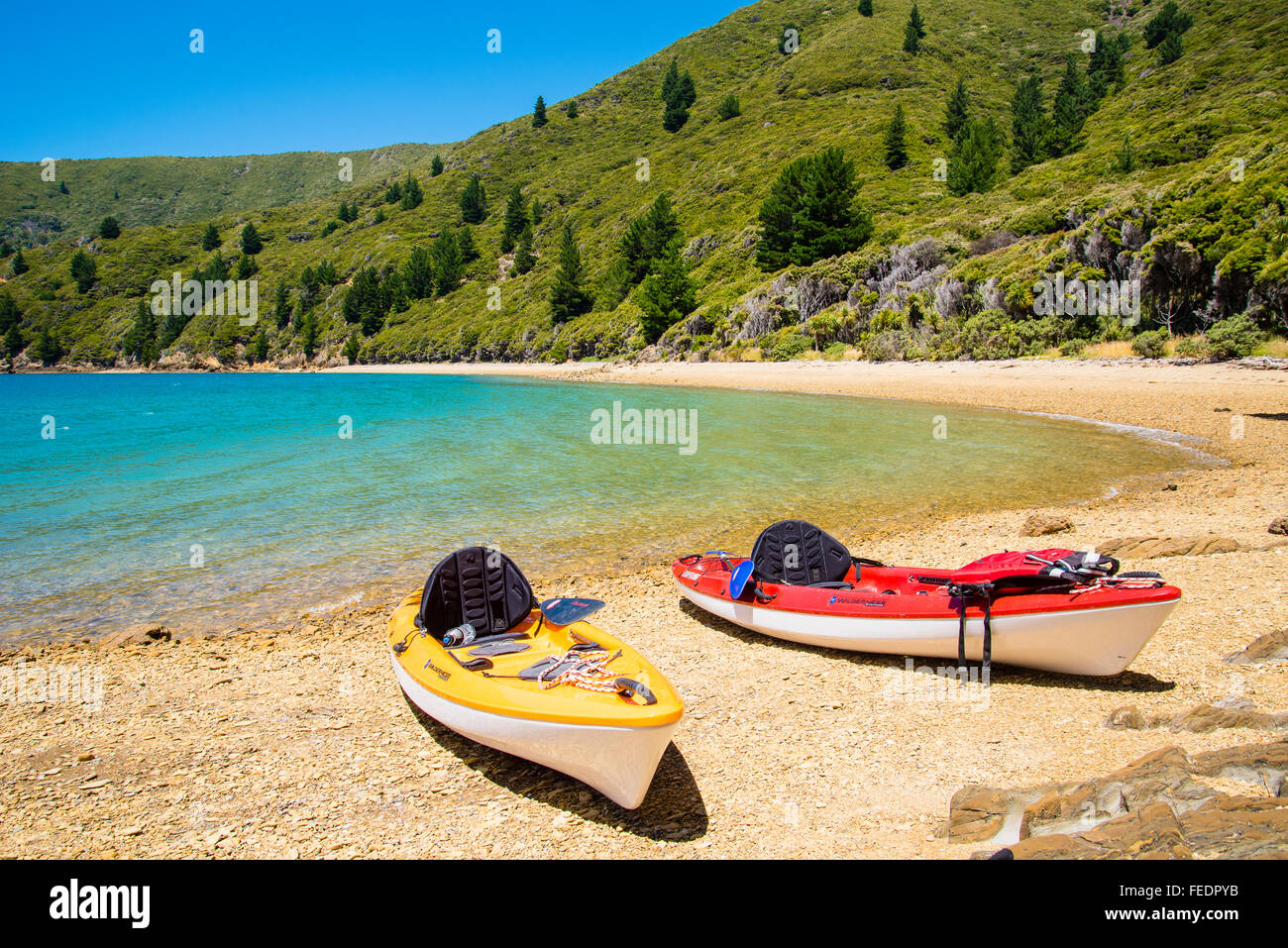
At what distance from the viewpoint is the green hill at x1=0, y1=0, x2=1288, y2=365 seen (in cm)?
2880

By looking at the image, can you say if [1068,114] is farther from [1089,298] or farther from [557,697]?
[557,697]

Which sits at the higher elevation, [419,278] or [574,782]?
[419,278]

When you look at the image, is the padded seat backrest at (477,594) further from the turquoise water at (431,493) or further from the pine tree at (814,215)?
the pine tree at (814,215)

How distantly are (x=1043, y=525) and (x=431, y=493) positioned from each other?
1197 cm

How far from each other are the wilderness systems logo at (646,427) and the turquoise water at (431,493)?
15.1 inches

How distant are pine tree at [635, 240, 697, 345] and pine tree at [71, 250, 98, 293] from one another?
12233 cm

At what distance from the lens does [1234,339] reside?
2300 cm

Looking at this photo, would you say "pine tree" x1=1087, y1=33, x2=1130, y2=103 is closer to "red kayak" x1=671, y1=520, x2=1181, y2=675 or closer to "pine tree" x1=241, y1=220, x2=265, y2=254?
"red kayak" x1=671, y1=520, x2=1181, y2=675

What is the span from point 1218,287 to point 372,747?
3221 cm

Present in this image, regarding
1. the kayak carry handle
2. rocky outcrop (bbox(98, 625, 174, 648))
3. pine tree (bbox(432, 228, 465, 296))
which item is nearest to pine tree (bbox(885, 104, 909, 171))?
pine tree (bbox(432, 228, 465, 296))

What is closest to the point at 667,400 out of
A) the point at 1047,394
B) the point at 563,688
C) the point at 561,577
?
the point at 1047,394

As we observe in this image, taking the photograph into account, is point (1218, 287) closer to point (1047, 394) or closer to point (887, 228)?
point (1047, 394)
